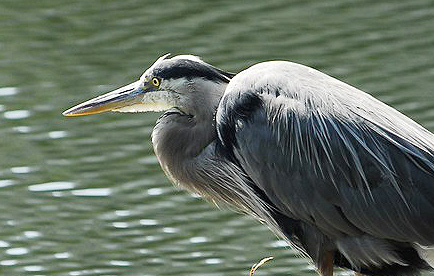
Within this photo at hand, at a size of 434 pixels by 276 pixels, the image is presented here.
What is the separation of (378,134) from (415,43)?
4.34 metres

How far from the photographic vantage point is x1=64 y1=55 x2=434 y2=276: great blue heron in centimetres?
615

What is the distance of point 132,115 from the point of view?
9680 millimetres

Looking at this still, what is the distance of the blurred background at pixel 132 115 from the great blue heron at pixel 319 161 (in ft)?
4.37

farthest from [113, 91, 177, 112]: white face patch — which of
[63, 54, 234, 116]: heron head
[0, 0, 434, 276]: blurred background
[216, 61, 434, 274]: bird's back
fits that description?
[0, 0, 434, 276]: blurred background

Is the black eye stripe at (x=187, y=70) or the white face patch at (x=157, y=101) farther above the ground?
the black eye stripe at (x=187, y=70)

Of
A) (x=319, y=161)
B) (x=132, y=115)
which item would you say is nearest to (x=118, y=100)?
(x=319, y=161)

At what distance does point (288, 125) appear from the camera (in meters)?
6.26

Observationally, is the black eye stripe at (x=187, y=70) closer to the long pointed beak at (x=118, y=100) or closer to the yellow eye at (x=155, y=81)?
the yellow eye at (x=155, y=81)

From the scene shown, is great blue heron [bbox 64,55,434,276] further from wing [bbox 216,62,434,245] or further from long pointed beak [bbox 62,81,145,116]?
long pointed beak [bbox 62,81,145,116]

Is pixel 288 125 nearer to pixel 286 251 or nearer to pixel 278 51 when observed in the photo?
pixel 286 251

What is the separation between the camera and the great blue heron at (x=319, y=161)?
615 centimetres

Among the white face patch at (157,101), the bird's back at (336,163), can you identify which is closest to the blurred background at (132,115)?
the white face patch at (157,101)

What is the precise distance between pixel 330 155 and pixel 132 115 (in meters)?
3.63

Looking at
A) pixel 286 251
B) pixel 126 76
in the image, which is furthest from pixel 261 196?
pixel 126 76
